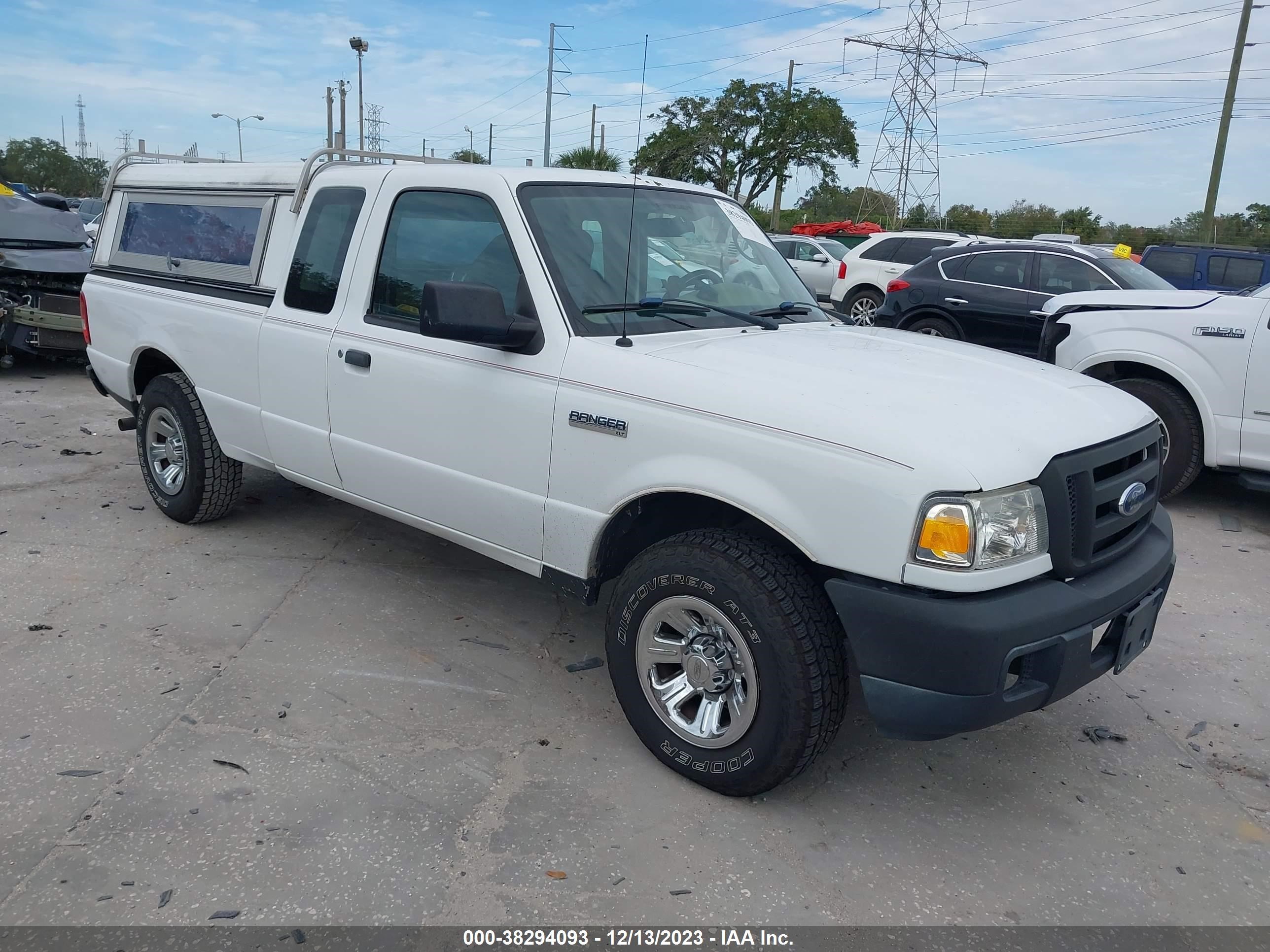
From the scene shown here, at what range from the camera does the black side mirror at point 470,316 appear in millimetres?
3150

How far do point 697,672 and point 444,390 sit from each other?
4.79 ft

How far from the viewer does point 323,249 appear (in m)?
4.36

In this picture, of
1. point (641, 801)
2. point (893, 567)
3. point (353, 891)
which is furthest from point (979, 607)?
point (353, 891)

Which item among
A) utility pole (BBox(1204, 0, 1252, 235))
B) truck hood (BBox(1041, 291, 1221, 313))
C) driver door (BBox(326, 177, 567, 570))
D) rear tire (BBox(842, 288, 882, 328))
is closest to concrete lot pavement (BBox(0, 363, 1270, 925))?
driver door (BBox(326, 177, 567, 570))

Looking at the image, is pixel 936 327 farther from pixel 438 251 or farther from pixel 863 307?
pixel 438 251

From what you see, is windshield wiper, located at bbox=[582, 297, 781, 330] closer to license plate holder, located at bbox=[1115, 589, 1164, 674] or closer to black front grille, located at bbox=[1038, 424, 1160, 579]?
black front grille, located at bbox=[1038, 424, 1160, 579]

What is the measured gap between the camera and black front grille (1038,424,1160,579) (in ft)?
8.93

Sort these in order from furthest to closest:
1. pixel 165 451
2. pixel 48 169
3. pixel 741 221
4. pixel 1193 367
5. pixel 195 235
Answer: pixel 48 169, pixel 1193 367, pixel 165 451, pixel 195 235, pixel 741 221

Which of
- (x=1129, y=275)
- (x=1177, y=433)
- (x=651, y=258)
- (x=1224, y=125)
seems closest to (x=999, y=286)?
(x=1129, y=275)

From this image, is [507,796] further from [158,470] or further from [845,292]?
[845,292]

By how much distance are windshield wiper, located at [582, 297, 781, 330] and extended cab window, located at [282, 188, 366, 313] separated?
1403 mm
